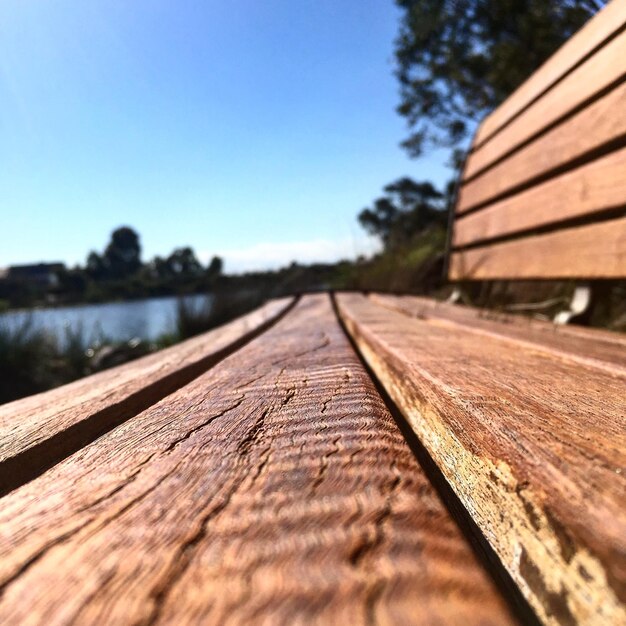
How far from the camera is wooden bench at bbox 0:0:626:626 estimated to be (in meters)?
0.24

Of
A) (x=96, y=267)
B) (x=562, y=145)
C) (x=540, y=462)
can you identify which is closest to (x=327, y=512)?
(x=540, y=462)

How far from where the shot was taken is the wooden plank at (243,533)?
Answer: 0.77 feet

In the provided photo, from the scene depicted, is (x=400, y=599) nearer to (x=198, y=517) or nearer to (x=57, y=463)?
(x=198, y=517)

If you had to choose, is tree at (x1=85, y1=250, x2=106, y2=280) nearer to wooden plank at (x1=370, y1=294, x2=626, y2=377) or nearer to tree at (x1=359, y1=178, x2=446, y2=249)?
tree at (x1=359, y1=178, x2=446, y2=249)

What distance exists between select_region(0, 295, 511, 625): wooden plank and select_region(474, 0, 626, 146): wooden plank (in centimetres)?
171

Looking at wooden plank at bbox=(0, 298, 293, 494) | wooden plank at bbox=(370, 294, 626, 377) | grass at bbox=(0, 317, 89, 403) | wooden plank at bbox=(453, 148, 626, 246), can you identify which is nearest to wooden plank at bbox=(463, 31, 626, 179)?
wooden plank at bbox=(453, 148, 626, 246)

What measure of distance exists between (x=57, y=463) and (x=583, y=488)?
46 centimetres

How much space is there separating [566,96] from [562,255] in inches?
23.8

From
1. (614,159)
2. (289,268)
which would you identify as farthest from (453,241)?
(289,268)

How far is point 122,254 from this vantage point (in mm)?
57594

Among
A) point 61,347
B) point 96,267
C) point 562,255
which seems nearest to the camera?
point 562,255

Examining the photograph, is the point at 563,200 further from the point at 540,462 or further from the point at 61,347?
the point at 61,347

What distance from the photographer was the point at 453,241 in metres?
3.05

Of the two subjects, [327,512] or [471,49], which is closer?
[327,512]
